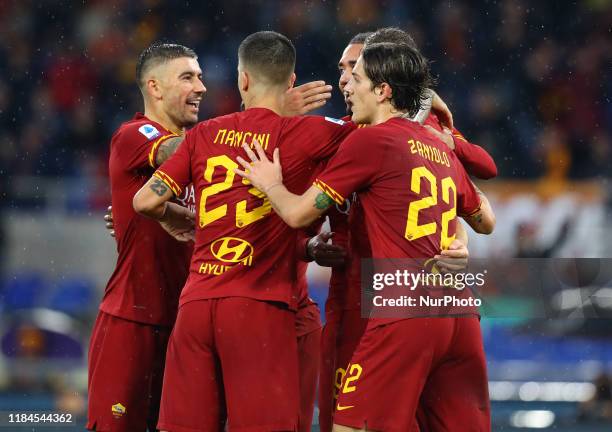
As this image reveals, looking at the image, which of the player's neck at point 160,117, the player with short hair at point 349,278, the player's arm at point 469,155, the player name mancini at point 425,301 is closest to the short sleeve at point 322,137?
the player with short hair at point 349,278

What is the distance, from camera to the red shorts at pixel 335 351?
477cm

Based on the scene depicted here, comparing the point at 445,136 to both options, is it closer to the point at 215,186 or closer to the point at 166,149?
the point at 215,186

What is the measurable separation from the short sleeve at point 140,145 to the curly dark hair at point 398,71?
127 cm

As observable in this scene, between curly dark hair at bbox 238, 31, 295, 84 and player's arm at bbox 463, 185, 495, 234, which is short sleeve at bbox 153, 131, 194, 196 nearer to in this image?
curly dark hair at bbox 238, 31, 295, 84

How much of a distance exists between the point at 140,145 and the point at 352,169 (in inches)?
55.7

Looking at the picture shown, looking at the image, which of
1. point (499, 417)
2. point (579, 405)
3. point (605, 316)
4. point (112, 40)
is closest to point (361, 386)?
point (499, 417)

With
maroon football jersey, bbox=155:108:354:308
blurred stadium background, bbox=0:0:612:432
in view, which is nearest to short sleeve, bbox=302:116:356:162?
maroon football jersey, bbox=155:108:354:308

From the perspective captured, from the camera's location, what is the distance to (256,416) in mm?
4328

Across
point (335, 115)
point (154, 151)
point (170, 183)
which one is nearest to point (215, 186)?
point (170, 183)

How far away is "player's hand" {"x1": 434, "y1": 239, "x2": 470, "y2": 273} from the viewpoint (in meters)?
4.27

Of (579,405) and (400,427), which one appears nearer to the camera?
(400,427)

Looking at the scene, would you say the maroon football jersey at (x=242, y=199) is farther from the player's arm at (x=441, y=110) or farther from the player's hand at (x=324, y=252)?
the player's arm at (x=441, y=110)

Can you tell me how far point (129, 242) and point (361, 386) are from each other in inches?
68.1

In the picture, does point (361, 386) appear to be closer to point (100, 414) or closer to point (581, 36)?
point (100, 414)
